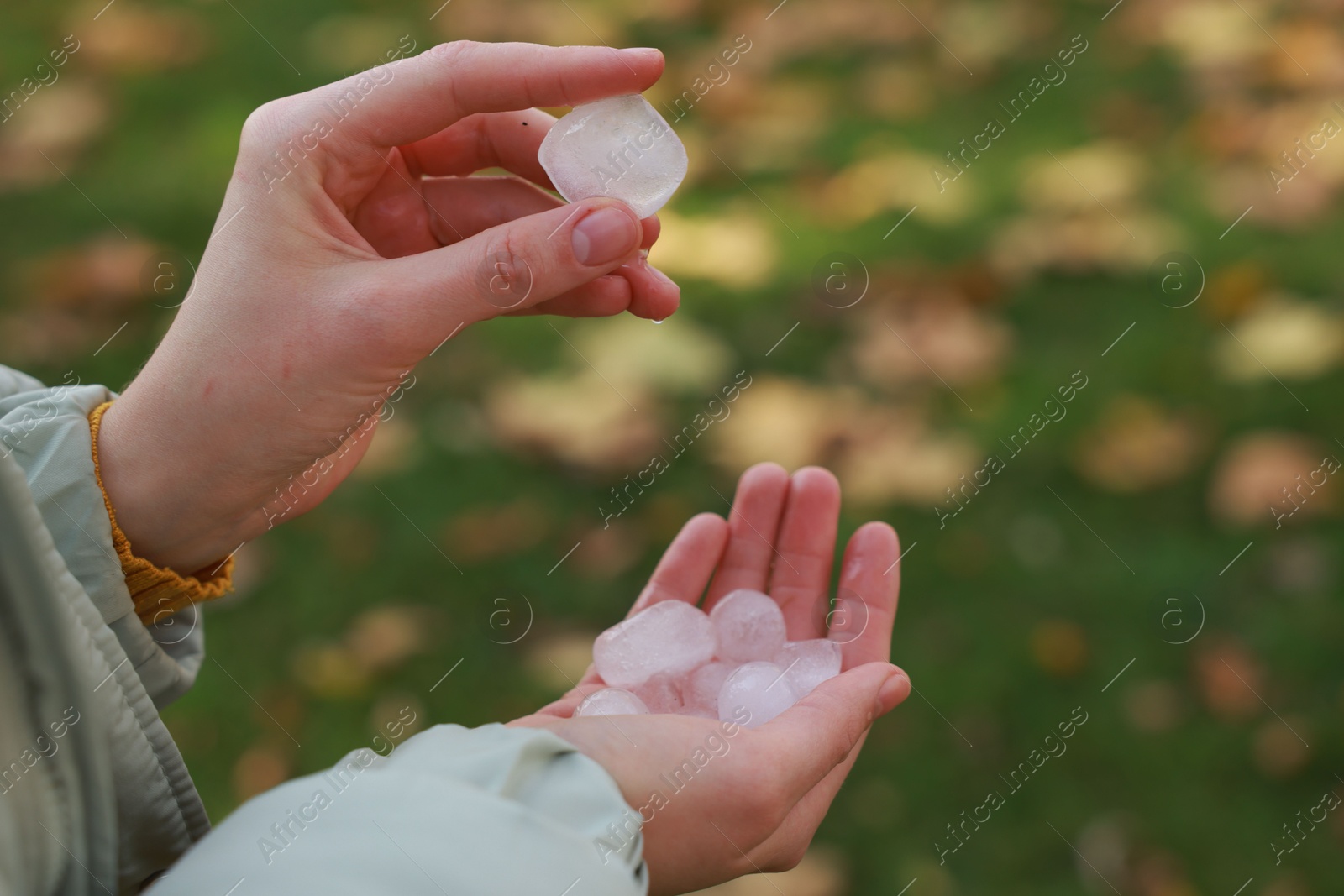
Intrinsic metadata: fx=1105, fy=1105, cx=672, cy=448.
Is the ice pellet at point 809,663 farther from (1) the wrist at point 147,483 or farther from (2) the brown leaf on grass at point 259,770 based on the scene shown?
(2) the brown leaf on grass at point 259,770

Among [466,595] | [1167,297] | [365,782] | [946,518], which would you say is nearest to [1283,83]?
[1167,297]

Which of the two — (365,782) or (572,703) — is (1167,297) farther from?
(365,782)

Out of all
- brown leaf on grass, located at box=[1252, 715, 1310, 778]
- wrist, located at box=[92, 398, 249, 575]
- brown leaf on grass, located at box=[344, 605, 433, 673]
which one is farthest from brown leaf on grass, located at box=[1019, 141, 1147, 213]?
wrist, located at box=[92, 398, 249, 575]

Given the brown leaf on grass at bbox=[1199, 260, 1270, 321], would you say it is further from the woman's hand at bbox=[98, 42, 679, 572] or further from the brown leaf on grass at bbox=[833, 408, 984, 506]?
the woman's hand at bbox=[98, 42, 679, 572]

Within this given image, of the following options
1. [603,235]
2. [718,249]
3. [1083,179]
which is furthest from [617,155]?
[1083,179]

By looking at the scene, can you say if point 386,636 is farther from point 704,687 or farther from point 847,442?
point 847,442

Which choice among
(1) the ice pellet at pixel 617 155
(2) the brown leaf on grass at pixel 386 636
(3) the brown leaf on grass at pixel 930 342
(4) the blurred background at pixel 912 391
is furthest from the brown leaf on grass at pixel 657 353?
(1) the ice pellet at pixel 617 155
